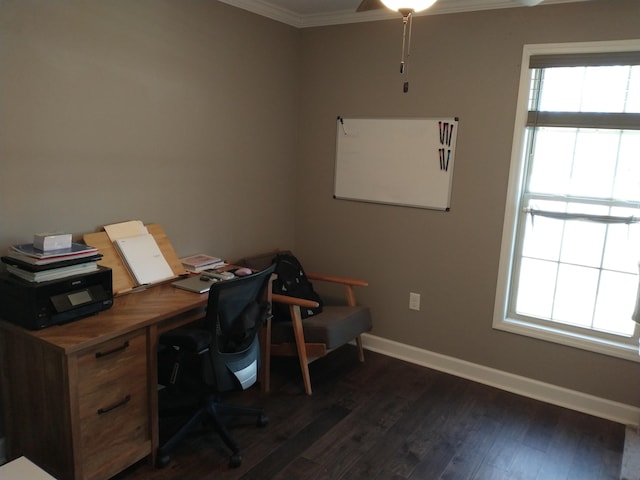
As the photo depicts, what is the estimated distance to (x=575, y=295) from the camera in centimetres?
308

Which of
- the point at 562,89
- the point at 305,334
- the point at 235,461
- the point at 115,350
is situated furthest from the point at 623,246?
the point at 115,350

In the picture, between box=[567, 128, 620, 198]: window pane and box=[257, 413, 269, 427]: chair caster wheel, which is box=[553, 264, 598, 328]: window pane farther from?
box=[257, 413, 269, 427]: chair caster wheel

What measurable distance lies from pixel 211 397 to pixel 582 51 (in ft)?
9.07

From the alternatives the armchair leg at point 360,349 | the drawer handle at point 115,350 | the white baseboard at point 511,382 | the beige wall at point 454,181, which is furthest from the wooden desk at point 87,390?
the white baseboard at point 511,382

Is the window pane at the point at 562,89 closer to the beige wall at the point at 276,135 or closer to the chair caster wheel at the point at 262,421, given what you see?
the beige wall at the point at 276,135

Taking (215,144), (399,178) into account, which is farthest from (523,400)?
(215,144)

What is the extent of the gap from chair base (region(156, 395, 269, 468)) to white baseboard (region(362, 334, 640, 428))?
1.25 meters

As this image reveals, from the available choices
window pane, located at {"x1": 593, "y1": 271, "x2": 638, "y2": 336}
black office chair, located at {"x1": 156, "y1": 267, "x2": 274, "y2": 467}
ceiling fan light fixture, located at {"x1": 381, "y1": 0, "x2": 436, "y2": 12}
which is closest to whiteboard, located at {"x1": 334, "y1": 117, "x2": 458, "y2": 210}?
window pane, located at {"x1": 593, "y1": 271, "x2": 638, "y2": 336}

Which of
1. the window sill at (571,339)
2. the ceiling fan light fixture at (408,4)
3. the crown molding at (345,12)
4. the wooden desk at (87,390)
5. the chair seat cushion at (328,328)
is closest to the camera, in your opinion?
the ceiling fan light fixture at (408,4)

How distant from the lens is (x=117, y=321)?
2174mm

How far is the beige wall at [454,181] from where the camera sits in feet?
9.67

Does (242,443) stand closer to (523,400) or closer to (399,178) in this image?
(523,400)

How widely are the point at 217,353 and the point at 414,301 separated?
1.70m

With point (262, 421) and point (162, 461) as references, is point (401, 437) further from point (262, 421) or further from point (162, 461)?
point (162, 461)
